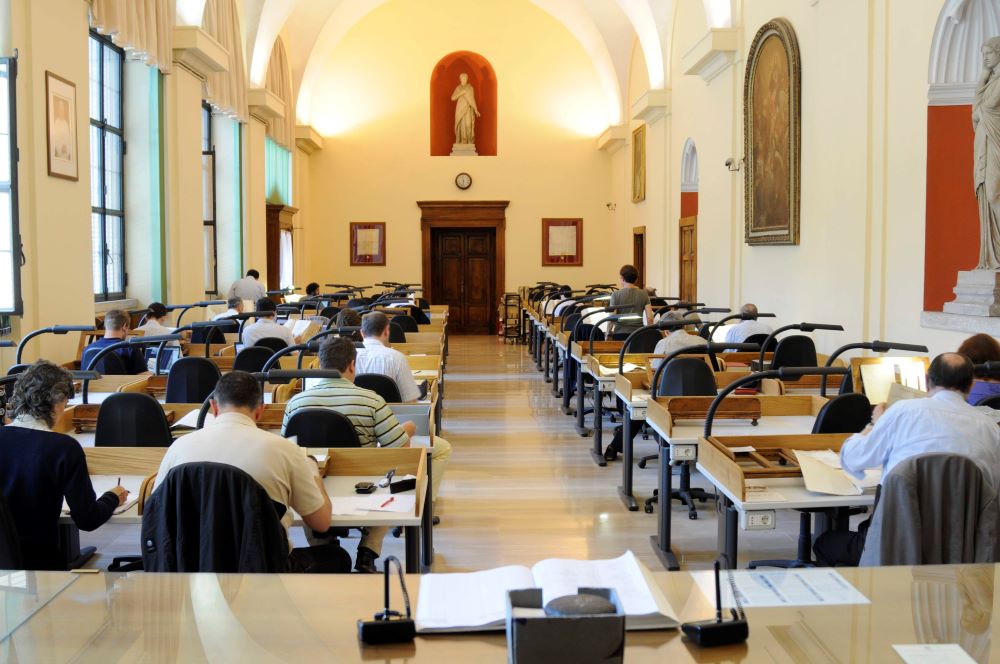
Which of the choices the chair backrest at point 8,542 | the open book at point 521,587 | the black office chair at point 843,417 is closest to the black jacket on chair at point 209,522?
the chair backrest at point 8,542

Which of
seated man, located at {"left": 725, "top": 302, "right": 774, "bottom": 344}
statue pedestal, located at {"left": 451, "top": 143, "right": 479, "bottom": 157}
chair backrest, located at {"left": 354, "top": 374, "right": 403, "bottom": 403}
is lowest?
chair backrest, located at {"left": 354, "top": 374, "right": 403, "bottom": 403}

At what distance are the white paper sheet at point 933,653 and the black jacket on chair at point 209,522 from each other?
1.94 metres

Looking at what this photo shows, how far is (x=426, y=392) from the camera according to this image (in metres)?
6.79

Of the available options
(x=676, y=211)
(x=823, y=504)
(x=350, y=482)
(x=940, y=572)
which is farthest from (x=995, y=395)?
(x=676, y=211)

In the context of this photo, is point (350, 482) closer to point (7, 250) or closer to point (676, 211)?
point (7, 250)

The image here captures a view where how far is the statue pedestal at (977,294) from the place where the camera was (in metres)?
5.97

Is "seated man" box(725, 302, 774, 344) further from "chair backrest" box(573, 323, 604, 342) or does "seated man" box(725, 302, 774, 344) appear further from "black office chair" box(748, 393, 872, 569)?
"black office chair" box(748, 393, 872, 569)

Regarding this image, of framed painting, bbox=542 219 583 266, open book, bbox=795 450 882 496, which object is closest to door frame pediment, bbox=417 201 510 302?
framed painting, bbox=542 219 583 266

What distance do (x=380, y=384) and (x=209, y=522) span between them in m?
2.85

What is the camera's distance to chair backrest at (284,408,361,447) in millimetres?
4355

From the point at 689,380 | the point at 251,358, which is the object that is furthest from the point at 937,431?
the point at 251,358

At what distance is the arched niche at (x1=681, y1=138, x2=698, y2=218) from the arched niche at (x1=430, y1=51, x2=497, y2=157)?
7143 millimetres

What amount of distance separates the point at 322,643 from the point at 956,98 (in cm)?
651

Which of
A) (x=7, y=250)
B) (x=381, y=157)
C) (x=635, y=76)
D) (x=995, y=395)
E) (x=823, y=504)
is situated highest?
(x=635, y=76)
